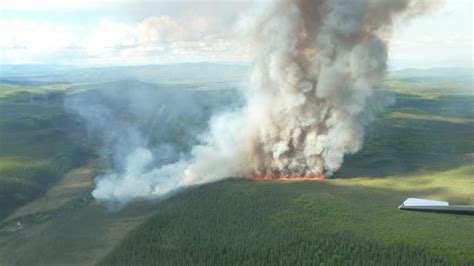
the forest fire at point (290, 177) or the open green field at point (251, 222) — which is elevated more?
the forest fire at point (290, 177)

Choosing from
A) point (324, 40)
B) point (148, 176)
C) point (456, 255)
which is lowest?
point (456, 255)

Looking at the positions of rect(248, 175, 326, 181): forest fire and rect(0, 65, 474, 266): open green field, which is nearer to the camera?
rect(0, 65, 474, 266): open green field

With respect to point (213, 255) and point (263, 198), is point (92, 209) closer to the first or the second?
point (263, 198)

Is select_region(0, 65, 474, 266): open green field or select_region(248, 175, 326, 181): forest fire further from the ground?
select_region(248, 175, 326, 181): forest fire

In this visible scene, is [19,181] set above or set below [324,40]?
below

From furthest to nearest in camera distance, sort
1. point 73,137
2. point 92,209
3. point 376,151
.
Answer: point 73,137 < point 376,151 < point 92,209

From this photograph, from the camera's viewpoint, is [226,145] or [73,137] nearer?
[226,145]

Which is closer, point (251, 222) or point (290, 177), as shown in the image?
point (251, 222)

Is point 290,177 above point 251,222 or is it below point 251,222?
above

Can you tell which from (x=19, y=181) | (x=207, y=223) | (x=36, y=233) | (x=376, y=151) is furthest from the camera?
(x=376, y=151)

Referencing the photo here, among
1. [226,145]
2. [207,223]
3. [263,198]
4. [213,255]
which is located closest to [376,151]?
[226,145]

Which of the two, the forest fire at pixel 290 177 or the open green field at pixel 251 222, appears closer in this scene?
the open green field at pixel 251 222
